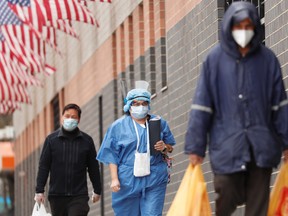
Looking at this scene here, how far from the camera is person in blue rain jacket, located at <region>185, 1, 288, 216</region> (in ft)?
35.2

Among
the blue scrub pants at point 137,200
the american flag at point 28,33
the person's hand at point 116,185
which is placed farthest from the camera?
the american flag at point 28,33

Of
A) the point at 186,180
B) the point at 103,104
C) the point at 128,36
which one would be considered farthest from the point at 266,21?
the point at 103,104

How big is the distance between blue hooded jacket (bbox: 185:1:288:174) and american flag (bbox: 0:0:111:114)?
55.5 feet

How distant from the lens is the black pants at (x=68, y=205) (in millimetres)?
16281

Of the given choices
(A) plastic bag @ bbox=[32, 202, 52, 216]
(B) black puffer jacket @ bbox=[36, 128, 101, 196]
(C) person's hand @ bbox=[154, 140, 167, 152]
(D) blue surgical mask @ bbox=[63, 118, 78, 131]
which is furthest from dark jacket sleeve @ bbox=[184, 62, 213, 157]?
(A) plastic bag @ bbox=[32, 202, 52, 216]

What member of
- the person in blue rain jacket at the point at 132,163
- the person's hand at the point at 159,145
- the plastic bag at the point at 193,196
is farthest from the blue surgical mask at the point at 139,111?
the plastic bag at the point at 193,196

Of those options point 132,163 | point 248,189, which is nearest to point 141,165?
point 132,163

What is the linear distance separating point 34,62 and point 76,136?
17.1 meters

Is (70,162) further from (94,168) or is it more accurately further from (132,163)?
(132,163)

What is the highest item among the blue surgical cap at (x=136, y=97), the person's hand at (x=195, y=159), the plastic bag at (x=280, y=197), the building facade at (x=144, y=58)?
the building facade at (x=144, y=58)

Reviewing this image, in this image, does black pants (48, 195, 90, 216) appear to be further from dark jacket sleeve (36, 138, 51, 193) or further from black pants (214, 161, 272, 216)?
black pants (214, 161, 272, 216)

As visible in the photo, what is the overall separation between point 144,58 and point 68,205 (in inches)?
421

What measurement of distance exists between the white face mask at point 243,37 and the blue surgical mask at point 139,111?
4.16 metres

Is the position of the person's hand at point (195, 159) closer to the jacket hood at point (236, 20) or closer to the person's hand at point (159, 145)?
the jacket hood at point (236, 20)
